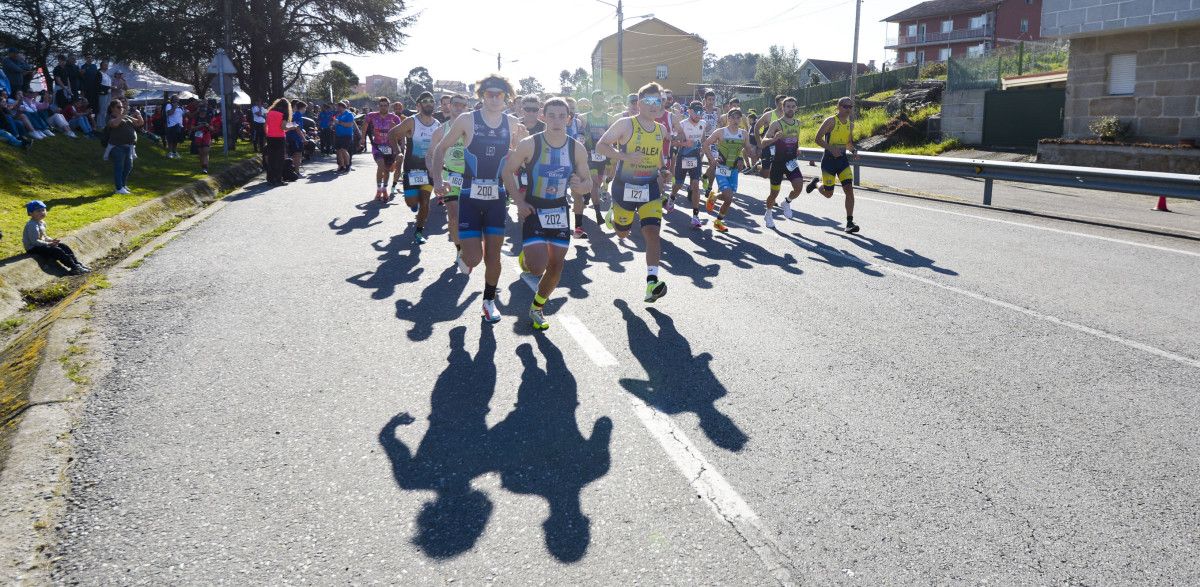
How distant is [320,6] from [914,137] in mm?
26749

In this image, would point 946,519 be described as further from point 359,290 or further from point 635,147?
point 359,290

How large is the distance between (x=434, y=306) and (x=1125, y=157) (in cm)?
2038

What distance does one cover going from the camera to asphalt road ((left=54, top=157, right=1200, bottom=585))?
3363 millimetres

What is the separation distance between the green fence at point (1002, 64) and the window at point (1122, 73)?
18.9 ft

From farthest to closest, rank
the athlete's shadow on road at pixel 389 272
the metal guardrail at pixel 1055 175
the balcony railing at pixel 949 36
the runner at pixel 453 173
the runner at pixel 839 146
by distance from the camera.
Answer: the balcony railing at pixel 949 36 < the metal guardrail at pixel 1055 175 < the runner at pixel 839 146 < the runner at pixel 453 173 < the athlete's shadow on road at pixel 389 272

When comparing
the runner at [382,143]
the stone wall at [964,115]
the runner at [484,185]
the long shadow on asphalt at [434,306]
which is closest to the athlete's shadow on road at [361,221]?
the runner at [382,143]

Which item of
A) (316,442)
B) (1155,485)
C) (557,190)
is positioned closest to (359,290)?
(557,190)

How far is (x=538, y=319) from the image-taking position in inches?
269

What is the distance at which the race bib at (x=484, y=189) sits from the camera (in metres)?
7.03

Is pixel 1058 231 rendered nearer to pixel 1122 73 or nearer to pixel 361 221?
pixel 361 221

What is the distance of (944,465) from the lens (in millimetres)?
4156

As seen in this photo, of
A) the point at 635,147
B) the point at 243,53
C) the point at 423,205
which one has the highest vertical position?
the point at 243,53

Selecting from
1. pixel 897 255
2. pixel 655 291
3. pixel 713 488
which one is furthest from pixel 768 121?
pixel 713 488

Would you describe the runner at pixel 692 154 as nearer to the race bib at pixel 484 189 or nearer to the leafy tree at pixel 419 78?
the race bib at pixel 484 189
